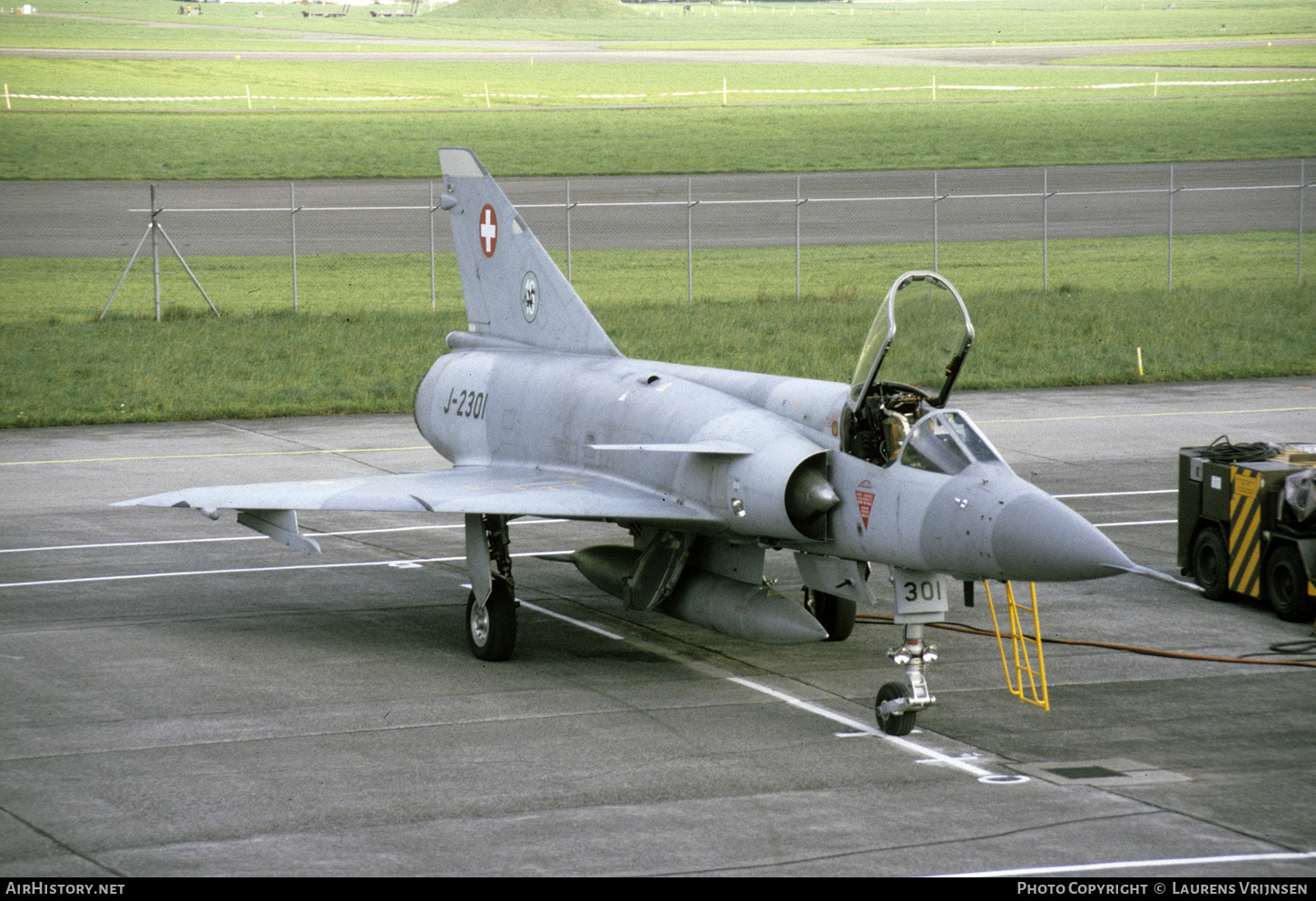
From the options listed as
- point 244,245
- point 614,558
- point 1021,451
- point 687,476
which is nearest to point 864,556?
point 687,476

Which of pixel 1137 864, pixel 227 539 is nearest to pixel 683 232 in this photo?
pixel 227 539

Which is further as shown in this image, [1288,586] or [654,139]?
[654,139]

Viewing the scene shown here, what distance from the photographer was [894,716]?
11461 millimetres

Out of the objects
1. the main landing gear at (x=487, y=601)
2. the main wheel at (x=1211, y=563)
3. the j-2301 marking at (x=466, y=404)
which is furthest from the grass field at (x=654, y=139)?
the main landing gear at (x=487, y=601)

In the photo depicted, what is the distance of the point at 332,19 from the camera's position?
524 feet

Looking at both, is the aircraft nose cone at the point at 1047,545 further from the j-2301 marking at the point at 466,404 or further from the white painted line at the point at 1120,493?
the white painted line at the point at 1120,493

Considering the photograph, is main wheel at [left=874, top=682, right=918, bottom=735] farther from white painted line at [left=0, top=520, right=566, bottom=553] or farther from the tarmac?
white painted line at [left=0, top=520, right=566, bottom=553]

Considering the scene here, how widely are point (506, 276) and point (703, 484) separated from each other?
Answer: 4.87 meters

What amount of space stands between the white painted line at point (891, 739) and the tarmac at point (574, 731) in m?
0.03

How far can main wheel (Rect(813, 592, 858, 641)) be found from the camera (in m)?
14.6

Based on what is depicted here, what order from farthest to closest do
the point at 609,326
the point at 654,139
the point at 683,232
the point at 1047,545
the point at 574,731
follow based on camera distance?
the point at 654,139
the point at 683,232
the point at 609,326
the point at 574,731
the point at 1047,545

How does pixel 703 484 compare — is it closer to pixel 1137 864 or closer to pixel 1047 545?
pixel 1047 545

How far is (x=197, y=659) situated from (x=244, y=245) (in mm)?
35170

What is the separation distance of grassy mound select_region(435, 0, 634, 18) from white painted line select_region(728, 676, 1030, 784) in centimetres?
18664
